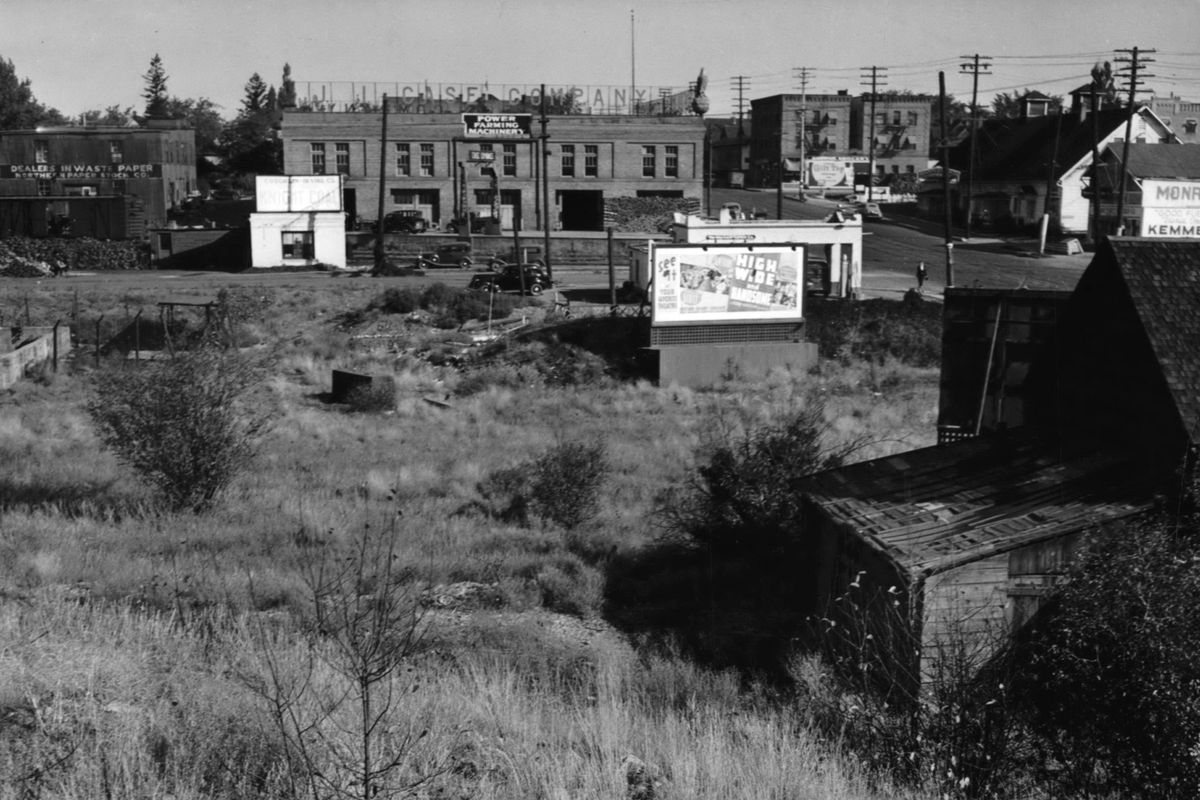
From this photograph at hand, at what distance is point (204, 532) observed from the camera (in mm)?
17531

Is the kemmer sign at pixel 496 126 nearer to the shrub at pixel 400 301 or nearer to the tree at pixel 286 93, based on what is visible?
the shrub at pixel 400 301

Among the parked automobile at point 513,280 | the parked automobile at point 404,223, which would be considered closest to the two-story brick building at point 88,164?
the parked automobile at point 404,223

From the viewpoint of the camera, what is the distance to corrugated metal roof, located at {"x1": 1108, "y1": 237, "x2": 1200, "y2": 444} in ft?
38.7

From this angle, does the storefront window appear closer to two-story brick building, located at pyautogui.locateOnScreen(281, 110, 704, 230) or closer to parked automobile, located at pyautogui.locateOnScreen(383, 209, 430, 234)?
parked automobile, located at pyautogui.locateOnScreen(383, 209, 430, 234)

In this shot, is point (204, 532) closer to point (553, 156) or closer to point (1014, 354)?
point (1014, 354)

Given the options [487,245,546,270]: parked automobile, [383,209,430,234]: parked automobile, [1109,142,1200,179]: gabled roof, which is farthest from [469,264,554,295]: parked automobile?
[1109,142,1200,179]: gabled roof

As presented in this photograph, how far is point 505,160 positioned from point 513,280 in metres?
22.3

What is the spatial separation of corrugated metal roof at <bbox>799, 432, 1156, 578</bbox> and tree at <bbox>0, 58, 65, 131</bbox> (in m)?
109

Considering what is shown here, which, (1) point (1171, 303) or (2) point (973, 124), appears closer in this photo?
(1) point (1171, 303)

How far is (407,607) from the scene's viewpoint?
13281 mm

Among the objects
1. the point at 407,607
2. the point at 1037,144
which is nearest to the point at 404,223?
the point at 1037,144

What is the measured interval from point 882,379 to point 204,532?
2293cm

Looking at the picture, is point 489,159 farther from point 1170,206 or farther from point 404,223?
point 1170,206

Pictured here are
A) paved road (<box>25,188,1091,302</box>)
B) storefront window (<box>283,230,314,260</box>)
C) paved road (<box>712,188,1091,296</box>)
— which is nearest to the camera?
paved road (<box>25,188,1091,302</box>)
